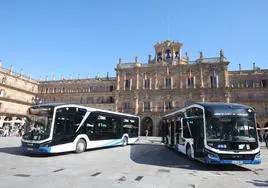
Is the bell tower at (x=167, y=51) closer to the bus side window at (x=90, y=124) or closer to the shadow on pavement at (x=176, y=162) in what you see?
the bus side window at (x=90, y=124)

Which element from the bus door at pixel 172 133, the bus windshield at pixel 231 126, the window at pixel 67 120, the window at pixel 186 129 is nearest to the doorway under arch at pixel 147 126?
the bus door at pixel 172 133

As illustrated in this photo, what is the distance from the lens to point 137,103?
41219mm

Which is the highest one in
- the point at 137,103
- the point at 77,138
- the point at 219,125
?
the point at 137,103

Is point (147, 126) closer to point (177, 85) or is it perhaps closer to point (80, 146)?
point (177, 85)

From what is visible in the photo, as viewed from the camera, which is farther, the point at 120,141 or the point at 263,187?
the point at 120,141

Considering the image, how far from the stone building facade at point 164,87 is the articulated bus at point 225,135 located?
29275 millimetres

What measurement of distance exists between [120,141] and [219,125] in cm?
1032

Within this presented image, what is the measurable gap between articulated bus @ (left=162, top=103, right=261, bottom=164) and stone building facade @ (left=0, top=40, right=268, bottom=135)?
29.3 metres

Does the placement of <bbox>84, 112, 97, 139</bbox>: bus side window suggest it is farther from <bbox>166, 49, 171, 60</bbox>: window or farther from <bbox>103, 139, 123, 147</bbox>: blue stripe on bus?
<bbox>166, 49, 171, 60</bbox>: window

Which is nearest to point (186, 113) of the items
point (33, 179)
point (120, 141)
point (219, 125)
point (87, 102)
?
point (219, 125)

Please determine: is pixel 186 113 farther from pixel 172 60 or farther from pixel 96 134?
pixel 172 60

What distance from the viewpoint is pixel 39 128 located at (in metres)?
11.7

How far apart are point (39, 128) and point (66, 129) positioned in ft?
4.77

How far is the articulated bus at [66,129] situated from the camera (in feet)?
37.2
